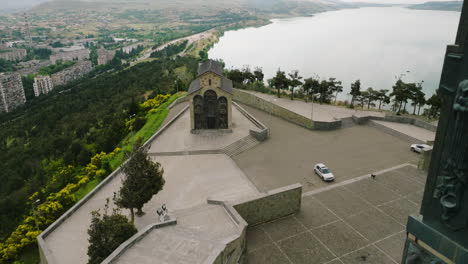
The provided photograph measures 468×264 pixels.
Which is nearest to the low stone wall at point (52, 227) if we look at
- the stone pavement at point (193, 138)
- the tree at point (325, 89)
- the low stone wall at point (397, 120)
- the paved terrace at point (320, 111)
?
the stone pavement at point (193, 138)

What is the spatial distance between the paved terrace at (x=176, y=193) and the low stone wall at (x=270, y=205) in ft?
7.68

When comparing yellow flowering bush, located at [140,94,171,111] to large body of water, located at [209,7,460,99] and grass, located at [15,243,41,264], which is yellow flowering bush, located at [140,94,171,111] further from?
large body of water, located at [209,7,460,99]

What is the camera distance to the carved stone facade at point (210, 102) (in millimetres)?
24203

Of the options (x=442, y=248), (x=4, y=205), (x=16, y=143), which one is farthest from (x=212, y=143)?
(x=16, y=143)

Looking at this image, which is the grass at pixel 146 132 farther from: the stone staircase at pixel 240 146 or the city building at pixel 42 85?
the city building at pixel 42 85

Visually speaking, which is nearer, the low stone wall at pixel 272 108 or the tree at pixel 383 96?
the low stone wall at pixel 272 108

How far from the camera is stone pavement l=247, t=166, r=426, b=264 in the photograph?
12508 mm

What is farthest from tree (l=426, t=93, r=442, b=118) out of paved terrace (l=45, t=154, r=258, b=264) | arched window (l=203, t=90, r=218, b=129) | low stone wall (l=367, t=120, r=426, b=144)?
paved terrace (l=45, t=154, r=258, b=264)

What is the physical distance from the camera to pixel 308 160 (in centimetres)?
2119

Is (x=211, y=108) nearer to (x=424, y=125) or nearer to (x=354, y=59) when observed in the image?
(x=424, y=125)

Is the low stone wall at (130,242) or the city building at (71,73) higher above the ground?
the low stone wall at (130,242)

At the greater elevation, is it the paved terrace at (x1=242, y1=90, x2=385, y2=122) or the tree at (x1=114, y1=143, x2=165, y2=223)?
the tree at (x1=114, y1=143, x2=165, y2=223)

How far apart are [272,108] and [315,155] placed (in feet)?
30.7

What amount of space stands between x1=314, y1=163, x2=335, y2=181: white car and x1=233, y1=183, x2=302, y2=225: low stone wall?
13.2ft
